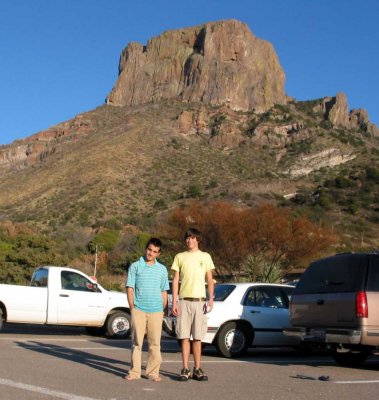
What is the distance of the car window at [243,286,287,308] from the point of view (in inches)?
524

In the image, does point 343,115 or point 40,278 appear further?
point 343,115

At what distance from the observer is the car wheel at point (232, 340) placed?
12641mm

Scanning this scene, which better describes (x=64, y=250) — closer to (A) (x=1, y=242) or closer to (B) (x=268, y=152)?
(A) (x=1, y=242)

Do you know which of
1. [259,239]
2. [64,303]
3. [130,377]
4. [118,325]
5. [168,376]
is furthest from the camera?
[259,239]

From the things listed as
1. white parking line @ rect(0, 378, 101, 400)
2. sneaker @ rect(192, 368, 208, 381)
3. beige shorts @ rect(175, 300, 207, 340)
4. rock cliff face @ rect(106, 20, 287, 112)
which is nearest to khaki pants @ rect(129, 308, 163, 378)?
beige shorts @ rect(175, 300, 207, 340)

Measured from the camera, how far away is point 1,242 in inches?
1615

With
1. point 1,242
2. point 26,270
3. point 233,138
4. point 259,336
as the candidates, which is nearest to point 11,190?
point 233,138

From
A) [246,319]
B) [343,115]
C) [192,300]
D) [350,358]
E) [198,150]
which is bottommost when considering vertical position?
[350,358]

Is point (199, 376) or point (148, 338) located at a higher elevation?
point (148, 338)

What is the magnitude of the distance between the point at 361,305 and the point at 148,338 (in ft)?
10.7

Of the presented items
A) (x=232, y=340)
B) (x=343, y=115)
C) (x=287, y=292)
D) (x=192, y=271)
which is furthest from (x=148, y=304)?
(x=343, y=115)

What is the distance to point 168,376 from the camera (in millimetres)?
9680

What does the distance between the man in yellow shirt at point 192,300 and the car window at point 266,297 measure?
12.5ft

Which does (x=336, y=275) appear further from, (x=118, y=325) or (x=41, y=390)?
(x=118, y=325)
